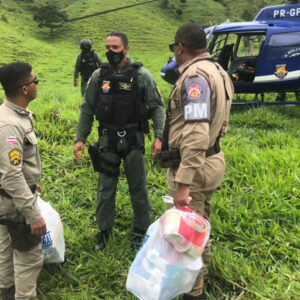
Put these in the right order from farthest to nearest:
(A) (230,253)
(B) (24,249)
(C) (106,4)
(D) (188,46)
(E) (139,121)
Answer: (C) (106,4), (E) (139,121), (A) (230,253), (B) (24,249), (D) (188,46)

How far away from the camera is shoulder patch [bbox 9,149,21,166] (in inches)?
74.5

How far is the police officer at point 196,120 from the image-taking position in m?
1.82

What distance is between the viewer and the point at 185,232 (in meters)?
1.84

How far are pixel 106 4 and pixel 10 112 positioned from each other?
127ft

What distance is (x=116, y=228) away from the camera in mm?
3322

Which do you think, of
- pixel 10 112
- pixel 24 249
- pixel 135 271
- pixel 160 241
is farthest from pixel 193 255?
pixel 10 112

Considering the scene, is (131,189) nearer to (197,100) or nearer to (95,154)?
(95,154)

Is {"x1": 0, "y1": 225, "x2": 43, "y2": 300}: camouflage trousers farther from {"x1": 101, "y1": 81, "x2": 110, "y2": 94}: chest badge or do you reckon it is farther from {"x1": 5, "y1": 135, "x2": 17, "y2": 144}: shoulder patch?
{"x1": 101, "y1": 81, "x2": 110, "y2": 94}: chest badge

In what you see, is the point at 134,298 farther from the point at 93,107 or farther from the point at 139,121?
the point at 93,107

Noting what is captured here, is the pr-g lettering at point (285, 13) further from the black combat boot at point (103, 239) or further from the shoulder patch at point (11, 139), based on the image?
the shoulder patch at point (11, 139)

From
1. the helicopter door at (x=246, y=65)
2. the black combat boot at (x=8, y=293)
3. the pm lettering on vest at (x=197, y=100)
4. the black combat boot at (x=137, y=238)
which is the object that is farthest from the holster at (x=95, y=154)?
the helicopter door at (x=246, y=65)

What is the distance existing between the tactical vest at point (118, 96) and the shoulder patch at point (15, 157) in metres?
1.02

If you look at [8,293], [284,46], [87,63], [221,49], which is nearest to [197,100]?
[8,293]

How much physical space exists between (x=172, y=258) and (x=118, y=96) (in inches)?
58.5
